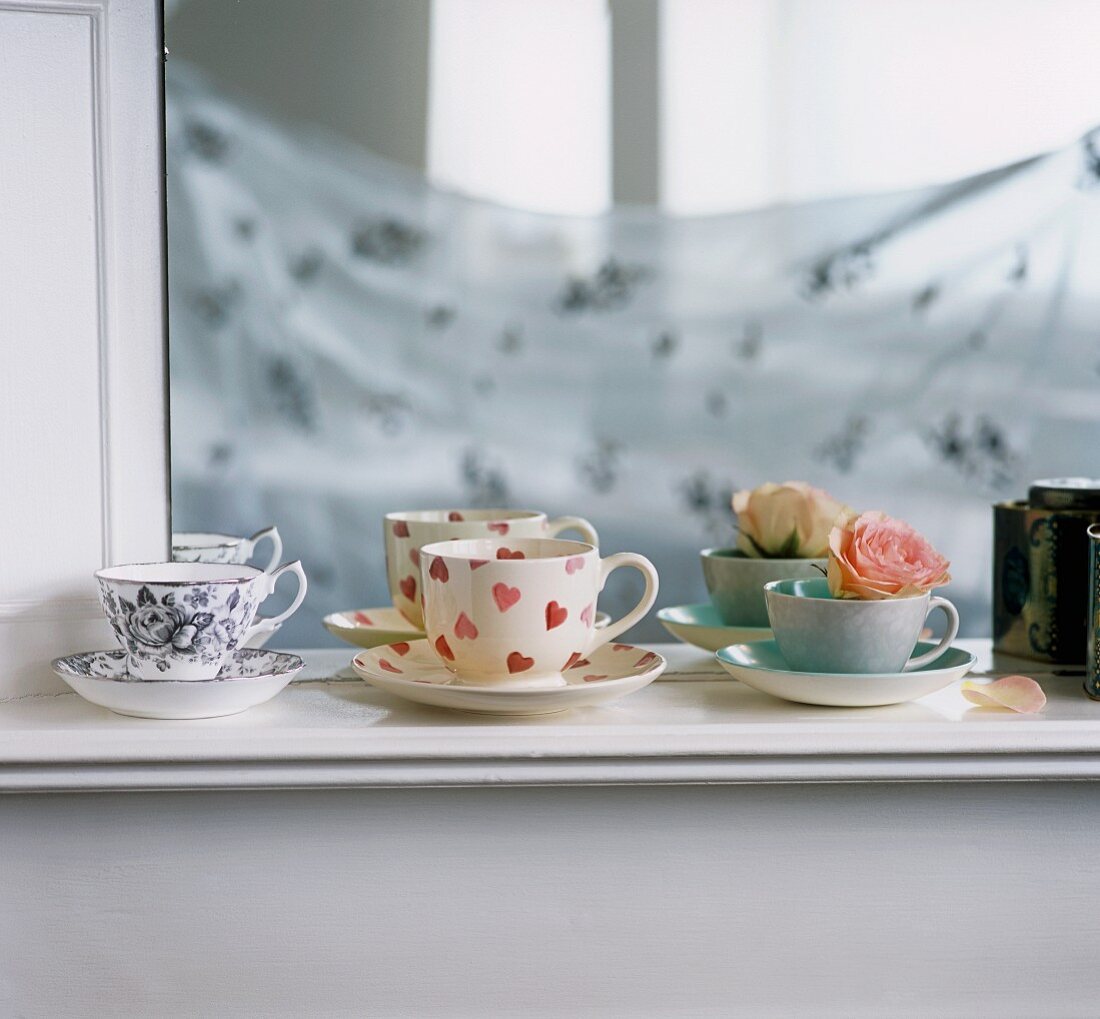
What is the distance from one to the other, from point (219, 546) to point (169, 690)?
0.15 m

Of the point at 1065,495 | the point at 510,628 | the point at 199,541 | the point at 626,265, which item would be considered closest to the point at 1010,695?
the point at 1065,495

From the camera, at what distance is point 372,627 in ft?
2.19

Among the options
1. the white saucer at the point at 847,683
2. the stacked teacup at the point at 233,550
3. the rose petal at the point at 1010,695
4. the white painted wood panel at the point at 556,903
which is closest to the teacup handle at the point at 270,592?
the stacked teacup at the point at 233,550

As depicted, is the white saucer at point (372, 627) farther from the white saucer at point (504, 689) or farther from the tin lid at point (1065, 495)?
the tin lid at point (1065, 495)

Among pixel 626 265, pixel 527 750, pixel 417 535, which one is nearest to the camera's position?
pixel 527 750

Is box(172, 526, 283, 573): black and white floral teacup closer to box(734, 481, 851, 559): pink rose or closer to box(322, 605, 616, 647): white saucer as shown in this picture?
box(322, 605, 616, 647): white saucer

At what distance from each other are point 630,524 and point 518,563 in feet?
0.83

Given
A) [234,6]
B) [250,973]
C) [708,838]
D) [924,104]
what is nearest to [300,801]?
[250,973]

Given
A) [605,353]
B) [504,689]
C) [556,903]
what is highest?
[605,353]

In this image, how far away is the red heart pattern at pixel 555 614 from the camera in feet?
1.75

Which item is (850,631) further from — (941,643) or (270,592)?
(270,592)

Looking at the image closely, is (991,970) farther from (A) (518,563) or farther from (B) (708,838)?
(A) (518,563)

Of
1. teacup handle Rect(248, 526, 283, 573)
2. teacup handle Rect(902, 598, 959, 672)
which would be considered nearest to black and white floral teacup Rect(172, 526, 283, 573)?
teacup handle Rect(248, 526, 283, 573)

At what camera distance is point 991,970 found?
546 mm
